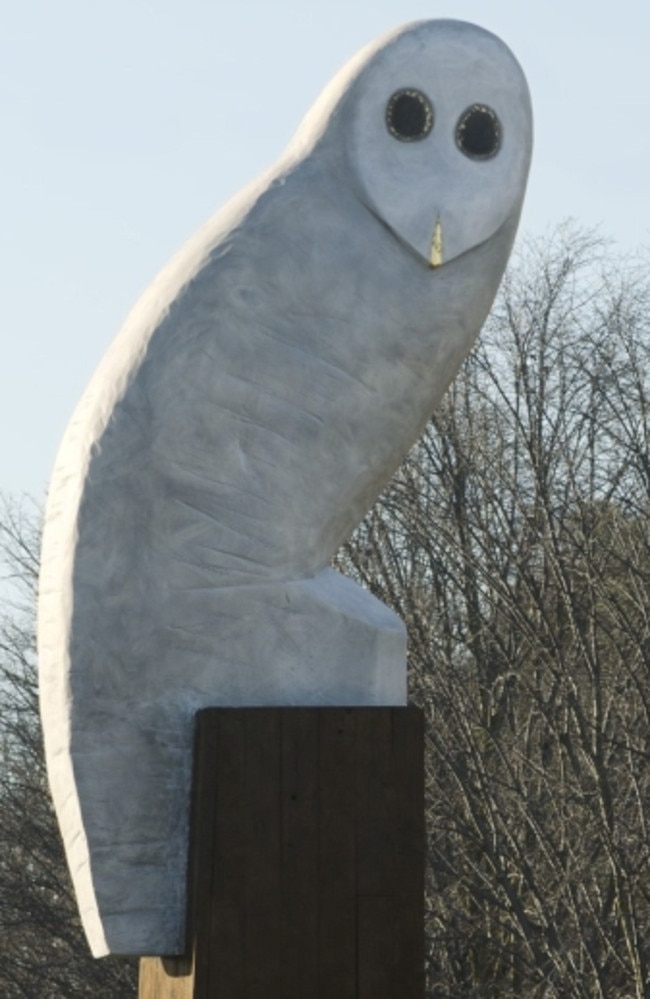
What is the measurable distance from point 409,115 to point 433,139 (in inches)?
3.9

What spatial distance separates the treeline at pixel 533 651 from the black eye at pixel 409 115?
7.04 meters

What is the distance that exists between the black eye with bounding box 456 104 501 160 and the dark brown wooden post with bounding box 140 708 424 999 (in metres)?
1.65

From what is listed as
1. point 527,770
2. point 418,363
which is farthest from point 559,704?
point 418,363

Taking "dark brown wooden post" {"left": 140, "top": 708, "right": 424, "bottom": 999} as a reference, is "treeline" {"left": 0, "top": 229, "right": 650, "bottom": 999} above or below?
above

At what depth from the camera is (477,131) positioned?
6707 mm

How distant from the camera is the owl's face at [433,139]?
662cm

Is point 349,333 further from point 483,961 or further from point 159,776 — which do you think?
point 483,961

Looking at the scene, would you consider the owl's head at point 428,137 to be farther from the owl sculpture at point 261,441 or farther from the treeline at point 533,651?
the treeline at point 533,651

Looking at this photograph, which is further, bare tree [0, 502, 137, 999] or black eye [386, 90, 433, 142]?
bare tree [0, 502, 137, 999]

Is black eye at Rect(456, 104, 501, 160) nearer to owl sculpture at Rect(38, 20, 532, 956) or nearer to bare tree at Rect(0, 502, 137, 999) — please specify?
owl sculpture at Rect(38, 20, 532, 956)

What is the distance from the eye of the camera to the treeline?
13602mm

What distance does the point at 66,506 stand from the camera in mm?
6496

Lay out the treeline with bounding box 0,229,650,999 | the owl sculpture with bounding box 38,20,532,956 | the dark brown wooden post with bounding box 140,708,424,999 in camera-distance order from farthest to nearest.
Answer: the treeline with bounding box 0,229,650,999 → the owl sculpture with bounding box 38,20,532,956 → the dark brown wooden post with bounding box 140,708,424,999

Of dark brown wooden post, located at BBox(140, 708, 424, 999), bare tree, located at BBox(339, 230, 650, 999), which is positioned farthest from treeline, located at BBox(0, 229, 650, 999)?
dark brown wooden post, located at BBox(140, 708, 424, 999)
